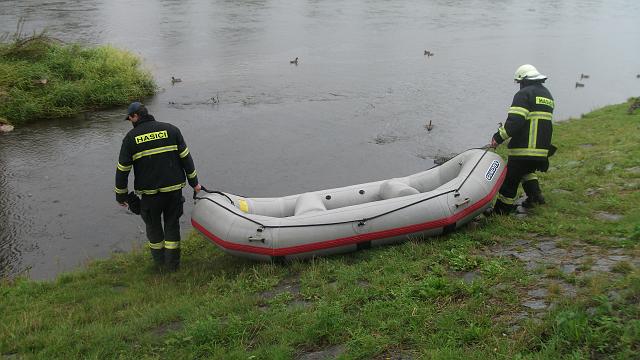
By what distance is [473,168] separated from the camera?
7.16 m

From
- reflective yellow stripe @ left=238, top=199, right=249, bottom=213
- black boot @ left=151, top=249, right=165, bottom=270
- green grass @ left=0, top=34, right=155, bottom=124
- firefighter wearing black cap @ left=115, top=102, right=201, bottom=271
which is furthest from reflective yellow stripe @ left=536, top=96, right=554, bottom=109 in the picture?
green grass @ left=0, top=34, right=155, bottom=124

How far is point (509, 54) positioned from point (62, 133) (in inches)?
805

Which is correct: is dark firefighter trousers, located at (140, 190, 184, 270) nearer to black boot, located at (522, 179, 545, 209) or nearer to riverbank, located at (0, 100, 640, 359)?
riverbank, located at (0, 100, 640, 359)

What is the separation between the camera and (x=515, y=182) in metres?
7.20

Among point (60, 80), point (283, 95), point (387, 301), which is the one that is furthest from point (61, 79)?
point (387, 301)

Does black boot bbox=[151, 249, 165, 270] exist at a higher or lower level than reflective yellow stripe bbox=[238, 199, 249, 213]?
lower

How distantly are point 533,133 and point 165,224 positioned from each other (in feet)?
15.9

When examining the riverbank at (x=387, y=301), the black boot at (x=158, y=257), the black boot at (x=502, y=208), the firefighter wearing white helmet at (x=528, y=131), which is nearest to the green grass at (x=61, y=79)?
the riverbank at (x=387, y=301)

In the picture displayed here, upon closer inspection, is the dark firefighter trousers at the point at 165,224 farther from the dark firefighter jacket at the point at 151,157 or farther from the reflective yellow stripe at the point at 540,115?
the reflective yellow stripe at the point at 540,115

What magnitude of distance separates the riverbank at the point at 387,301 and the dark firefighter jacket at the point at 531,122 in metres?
0.82

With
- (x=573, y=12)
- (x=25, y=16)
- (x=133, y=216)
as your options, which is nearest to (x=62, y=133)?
(x=133, y=216)

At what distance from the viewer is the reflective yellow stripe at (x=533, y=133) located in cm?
686

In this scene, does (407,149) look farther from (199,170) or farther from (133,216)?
(133,216)

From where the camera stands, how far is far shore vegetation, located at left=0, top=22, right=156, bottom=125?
15.5m
